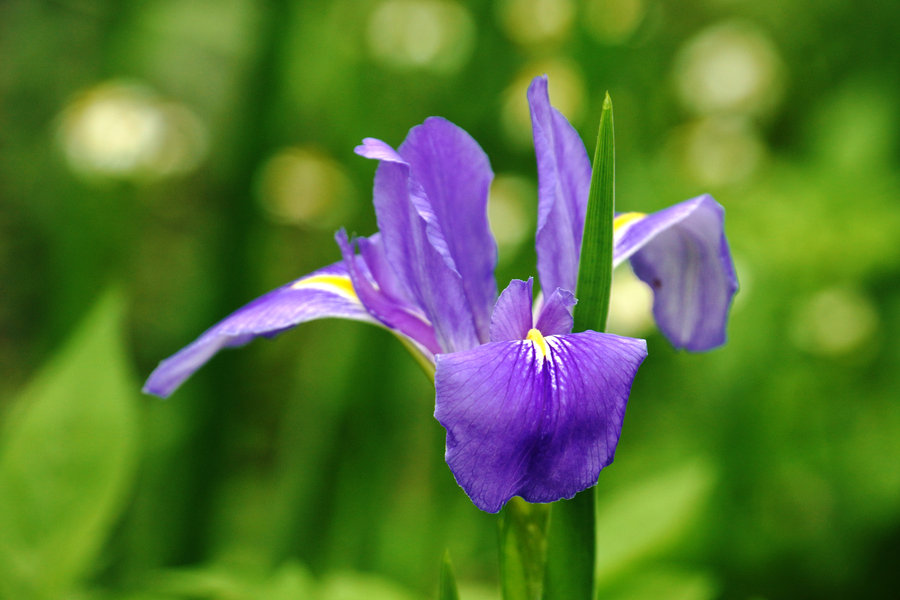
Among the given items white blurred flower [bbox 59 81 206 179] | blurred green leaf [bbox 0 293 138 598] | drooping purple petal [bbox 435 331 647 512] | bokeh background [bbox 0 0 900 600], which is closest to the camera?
drooping purple petal [bbox 435 331 647 512]

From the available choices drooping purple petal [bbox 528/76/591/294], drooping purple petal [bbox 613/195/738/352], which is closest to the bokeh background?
drooping purple petal [bbox 613/195/738/352]

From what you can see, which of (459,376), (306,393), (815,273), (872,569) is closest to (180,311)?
(306,393)

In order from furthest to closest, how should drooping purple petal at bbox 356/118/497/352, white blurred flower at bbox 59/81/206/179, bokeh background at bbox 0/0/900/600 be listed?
white blurred flower at bbox 59/81/206/179 → bokeh background at bbox 0/0/900/600 → drooping purple petal at bbox 356/118/497/352

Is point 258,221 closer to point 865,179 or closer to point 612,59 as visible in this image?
point 612,59

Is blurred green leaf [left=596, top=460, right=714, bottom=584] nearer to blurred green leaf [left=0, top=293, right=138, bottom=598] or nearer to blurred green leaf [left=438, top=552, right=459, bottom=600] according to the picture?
blurred green leaf [left=438, top=552, right=459, bottom=600]

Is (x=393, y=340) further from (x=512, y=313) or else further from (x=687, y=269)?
(x=512, y=313)

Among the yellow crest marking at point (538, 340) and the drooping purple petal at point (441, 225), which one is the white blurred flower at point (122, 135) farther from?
the yellow crest marking at point (538, 340)

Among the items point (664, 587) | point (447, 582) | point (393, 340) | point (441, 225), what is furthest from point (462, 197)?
point (393, 340)

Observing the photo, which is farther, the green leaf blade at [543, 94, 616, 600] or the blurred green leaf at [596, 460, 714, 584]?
the blurred green leaf at [596, 460, 714, 584]
